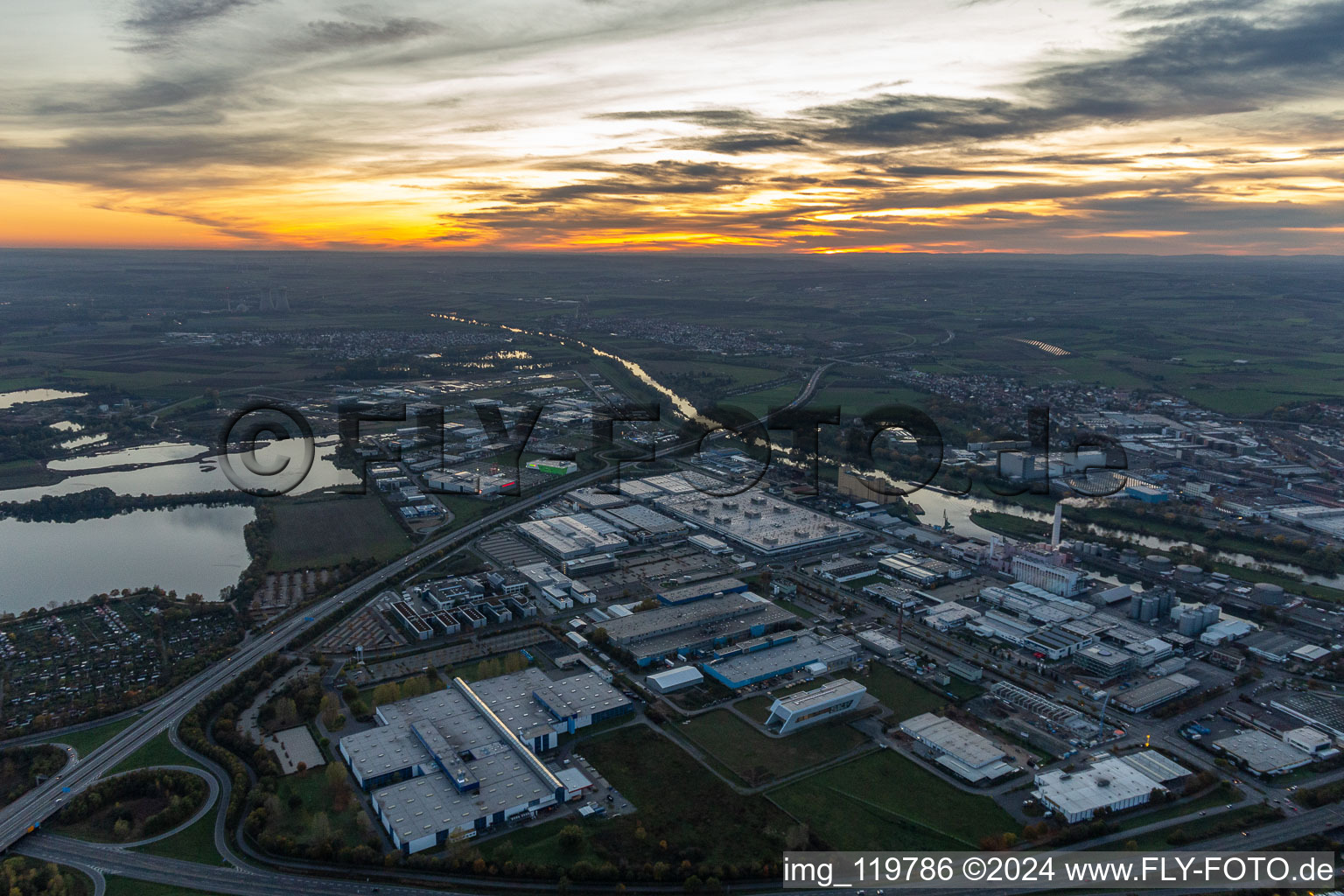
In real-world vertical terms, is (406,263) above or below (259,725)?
above

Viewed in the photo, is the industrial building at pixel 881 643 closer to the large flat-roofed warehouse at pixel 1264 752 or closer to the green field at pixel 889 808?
the green field at pixel 889 808

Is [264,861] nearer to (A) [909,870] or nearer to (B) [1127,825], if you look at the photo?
(A) [909,870]

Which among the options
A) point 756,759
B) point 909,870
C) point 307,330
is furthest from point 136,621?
point 307,330

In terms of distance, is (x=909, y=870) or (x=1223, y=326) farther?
(x=1223, y=326)

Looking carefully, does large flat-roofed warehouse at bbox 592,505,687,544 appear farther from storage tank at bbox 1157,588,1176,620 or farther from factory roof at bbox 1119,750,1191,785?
factory roof at bbox 1119,750,1191,785

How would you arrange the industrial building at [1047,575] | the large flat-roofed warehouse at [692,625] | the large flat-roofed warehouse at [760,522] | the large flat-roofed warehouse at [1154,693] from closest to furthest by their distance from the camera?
the large flat-roofed warehouse at [1154,693], the large flat-roofed warehouse at [692,625], the industrial building at [1047,575], the large flat-roofed warehouse at [760,522]

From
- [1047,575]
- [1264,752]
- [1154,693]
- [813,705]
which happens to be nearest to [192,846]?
[813,705]

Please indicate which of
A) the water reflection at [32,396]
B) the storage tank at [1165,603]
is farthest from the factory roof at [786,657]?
the water reflection at [32,396]
